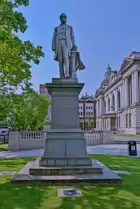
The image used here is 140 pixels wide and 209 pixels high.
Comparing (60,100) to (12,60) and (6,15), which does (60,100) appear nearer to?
(6,15)

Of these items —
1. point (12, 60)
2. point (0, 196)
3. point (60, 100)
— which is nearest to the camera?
point (0, 196)

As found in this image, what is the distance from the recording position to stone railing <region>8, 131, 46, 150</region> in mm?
17875

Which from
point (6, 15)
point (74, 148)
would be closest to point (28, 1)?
point (6, 15)

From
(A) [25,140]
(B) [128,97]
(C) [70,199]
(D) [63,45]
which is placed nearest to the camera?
(C) [70,199]

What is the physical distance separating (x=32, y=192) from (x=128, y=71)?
56240 millimetres

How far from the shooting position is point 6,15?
7.20 m

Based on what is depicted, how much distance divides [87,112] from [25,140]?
97.2m

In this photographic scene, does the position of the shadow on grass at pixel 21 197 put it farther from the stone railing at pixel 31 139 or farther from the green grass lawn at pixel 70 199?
the stone railing at pixel 31 139

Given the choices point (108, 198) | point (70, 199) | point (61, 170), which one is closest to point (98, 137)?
point (61, 170)

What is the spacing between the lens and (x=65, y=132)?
742 centimetres

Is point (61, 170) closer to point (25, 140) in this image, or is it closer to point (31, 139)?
point (25, 140)

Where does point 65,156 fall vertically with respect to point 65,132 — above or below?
below

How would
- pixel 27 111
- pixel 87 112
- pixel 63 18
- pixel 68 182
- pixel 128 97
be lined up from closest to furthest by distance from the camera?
pixel 68 182, pixel 63 18, pixel 27 111, pixel 128 97, pixel 87 112

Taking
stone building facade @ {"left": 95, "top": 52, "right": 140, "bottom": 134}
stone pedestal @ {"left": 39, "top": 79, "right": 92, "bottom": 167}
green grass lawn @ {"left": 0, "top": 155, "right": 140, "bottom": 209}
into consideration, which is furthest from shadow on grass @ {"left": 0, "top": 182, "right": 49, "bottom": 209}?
stone building facade @ {"left": 95, "top": 52, "right": 140, "bottom": 134}
